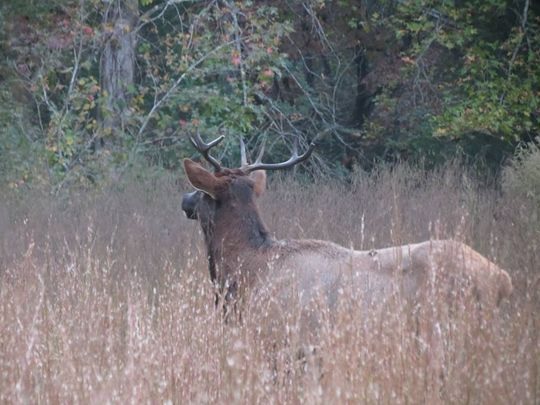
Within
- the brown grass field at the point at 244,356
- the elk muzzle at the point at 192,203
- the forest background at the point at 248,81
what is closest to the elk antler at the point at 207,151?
the elk muzzle at the point at 192,203

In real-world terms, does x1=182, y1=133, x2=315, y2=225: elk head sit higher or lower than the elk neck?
higher

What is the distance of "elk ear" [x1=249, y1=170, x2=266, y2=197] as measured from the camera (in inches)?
327

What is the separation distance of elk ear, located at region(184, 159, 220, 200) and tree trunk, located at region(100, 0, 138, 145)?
28.3ft

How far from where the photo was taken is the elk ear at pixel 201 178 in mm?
8062

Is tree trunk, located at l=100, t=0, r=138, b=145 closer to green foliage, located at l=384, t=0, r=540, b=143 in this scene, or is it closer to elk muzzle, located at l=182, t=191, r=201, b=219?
green foliage, located at l=384, t=0, r=540, b=143

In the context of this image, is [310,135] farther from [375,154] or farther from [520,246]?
[520,246]

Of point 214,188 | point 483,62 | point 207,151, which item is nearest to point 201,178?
point 214,188

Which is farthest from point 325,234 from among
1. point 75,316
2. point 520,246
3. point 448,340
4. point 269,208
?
point 448,340

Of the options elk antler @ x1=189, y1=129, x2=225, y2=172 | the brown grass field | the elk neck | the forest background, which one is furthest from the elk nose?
the forest background

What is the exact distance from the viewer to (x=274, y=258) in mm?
7391

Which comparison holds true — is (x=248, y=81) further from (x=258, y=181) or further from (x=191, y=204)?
(x=191, y=204)

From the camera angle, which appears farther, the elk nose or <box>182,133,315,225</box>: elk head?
the elk nose

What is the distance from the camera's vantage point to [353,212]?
1268 cm

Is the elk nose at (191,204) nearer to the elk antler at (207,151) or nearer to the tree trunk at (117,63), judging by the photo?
the elk antler at (207,151)
